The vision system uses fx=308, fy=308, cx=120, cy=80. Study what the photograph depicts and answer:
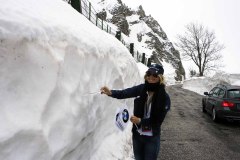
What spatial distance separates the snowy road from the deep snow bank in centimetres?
307

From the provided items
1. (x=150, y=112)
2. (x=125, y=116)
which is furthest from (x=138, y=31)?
(x=150, y=112)

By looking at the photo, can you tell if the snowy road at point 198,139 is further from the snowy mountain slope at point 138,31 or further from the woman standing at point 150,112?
the snowy mountain slope at point 138,31

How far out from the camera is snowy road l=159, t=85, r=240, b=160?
7.44m

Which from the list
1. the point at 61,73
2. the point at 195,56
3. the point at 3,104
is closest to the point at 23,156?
the point at 3,104

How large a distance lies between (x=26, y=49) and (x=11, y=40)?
25cm

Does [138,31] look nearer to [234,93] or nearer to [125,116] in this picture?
[234,93]

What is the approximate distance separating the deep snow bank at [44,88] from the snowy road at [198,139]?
10.1ft

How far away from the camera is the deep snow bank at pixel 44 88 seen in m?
3.10

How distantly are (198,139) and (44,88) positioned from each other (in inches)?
258

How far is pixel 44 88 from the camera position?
140 inches

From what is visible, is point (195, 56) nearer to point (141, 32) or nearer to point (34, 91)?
point (141, 32)

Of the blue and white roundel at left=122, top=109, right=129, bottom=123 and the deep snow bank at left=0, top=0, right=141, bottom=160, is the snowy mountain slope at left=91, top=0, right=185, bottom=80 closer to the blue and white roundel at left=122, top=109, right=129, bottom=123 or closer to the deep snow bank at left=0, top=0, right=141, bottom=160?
the deep snow bank at left=0, top=0, right=141, bottom=160

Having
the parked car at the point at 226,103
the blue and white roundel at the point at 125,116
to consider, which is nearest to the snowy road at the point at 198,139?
the parked car at the point at 226,103

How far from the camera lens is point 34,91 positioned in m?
3.41
